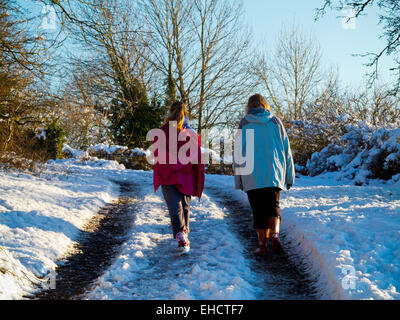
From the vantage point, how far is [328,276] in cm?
415

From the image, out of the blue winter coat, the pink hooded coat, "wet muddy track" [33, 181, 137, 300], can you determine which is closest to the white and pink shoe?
the pink hooded coat

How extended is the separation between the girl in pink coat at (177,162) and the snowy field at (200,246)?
0.62 metres

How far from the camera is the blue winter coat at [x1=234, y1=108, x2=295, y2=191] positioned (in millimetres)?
5051

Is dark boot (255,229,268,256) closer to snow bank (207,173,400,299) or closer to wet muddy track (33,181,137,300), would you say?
snow bank (207,173,400,299)

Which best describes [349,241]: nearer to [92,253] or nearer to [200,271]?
[200,271]

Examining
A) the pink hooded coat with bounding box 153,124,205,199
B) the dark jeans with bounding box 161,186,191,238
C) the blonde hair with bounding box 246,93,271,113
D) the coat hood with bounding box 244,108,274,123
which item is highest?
the blonde hair with bounding box 246,93,271,113

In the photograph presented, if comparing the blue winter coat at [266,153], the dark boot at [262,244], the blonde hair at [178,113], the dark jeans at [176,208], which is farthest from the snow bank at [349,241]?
the blonde hair at [178,113]

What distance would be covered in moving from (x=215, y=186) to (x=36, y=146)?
34.9 feet

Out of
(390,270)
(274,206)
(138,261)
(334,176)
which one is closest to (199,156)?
(274,206)

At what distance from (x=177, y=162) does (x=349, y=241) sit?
8.49 feet

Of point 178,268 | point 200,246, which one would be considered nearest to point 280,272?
point 178,268

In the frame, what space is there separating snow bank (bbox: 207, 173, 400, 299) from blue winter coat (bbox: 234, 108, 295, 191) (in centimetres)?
103

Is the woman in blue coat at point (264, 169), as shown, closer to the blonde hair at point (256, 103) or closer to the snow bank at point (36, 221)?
the blonde hair at point (256, 103)

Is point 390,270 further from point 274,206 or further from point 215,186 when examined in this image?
point 215,186
